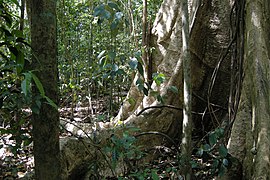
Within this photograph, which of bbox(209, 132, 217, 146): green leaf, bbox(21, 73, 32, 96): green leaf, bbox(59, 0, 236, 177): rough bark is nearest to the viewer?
bbox(21, 73, 32, 96): green leaf

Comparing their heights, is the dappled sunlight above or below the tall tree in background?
above

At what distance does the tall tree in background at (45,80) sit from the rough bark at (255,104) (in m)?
1.26

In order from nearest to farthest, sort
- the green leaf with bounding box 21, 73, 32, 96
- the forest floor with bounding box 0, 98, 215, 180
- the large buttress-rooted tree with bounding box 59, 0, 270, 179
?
the green leaf with bounding box 21, 73, 32, 96 → the large buttress-rooted tree with bounding box 59, 0, 270, 179 → the forest floor with bounding box 0, 98, 215, 180

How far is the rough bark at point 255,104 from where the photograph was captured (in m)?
2.26

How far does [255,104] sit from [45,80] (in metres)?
1.48

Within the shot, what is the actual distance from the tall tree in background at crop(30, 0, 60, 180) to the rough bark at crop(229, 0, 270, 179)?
1.26 m

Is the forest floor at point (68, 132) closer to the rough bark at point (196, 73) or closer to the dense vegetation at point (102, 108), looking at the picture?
the dense vegetation at point (102, 108)

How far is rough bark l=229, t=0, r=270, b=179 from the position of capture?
2.26 m

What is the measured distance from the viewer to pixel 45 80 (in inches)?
68.8

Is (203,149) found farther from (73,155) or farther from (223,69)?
(223,69)

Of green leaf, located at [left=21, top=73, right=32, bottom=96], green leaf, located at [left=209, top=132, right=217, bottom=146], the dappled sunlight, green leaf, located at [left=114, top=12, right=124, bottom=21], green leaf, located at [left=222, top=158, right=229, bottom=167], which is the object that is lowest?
green leaf, located at [left=222, top=158, right=229, bottom=167]

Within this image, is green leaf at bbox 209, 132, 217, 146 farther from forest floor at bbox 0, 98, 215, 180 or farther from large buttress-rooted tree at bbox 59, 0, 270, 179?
forest floor at bbox 0, 98, 215, 180

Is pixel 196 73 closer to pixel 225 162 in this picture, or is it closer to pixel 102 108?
pixel 225 162

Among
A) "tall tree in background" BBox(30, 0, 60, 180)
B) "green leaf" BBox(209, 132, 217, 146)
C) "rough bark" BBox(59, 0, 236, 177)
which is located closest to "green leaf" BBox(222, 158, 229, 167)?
"green leaf" BBox(209, 132, 217, 146)
